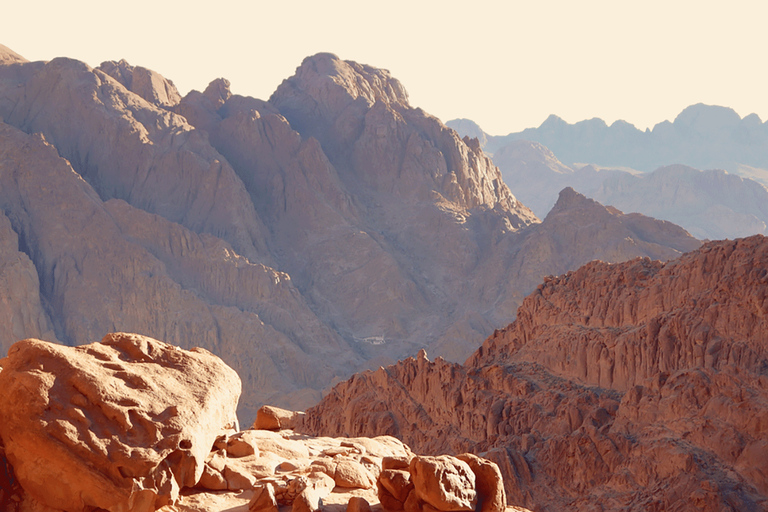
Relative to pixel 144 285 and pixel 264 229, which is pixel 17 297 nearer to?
pixel 144 285

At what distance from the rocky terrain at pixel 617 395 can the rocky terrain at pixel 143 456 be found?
39.9ft

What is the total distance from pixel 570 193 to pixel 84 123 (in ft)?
157

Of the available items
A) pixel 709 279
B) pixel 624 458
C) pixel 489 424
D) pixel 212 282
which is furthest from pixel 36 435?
pixel 212 282

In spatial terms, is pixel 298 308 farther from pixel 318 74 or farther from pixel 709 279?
pixel 709 279

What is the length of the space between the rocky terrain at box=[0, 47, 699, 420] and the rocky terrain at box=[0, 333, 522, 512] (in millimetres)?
52800

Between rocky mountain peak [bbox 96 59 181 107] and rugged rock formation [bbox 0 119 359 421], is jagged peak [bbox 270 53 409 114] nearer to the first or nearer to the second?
rocky mountain peak [bbox 96 59 181 107]

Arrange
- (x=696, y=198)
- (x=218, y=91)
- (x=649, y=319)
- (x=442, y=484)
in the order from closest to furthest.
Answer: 1. (x=442, y=484)
2. (x=649, y=319)
3. (x=218, y=91)
4. (x=696, y=198)

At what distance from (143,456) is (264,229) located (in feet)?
242

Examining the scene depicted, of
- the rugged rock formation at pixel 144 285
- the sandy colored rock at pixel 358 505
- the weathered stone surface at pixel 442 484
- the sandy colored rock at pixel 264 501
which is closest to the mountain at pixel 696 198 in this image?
the rugged rock formation at pixel 144 285

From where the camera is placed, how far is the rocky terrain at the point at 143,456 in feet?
30.7

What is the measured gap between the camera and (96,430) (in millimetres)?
9523

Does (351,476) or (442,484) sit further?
(351,476)

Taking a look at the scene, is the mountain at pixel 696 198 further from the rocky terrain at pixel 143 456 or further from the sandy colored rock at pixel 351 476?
the rocky terrain at pixel 143 456

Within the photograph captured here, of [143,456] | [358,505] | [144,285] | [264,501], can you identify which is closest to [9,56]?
[144,285]
